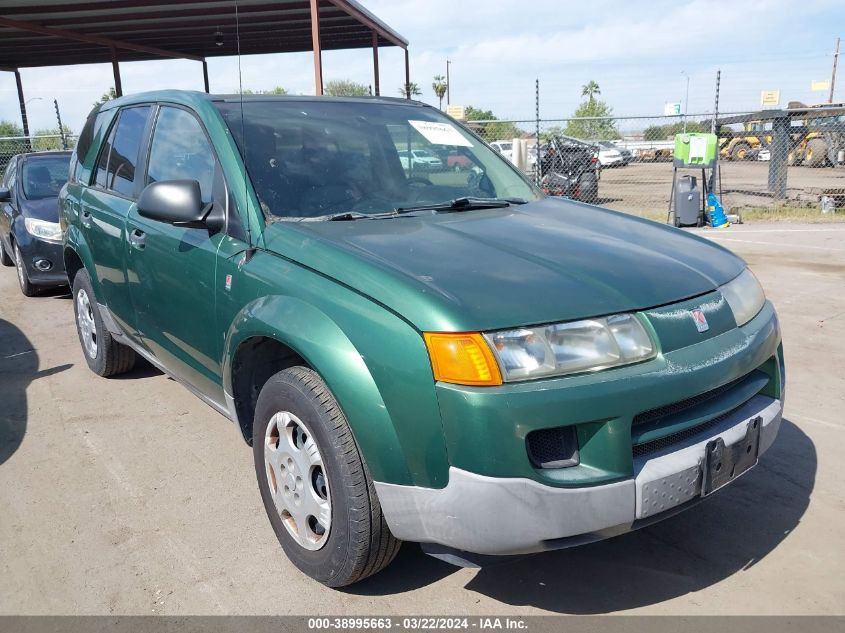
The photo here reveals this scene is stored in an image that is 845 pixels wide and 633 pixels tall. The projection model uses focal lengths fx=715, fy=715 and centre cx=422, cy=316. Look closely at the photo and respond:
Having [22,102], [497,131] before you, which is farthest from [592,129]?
[22,102]

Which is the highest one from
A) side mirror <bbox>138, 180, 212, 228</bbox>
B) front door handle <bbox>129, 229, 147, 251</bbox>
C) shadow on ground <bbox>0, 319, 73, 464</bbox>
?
side mirror <bbox>138, 180, 212, 228</bbox>

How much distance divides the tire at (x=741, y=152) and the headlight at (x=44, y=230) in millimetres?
27514

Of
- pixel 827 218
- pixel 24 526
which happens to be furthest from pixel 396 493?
pixel 827 218

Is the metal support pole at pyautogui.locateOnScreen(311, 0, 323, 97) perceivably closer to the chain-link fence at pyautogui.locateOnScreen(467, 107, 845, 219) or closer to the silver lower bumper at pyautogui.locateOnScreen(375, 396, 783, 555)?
the chain-link fence at pyautogui.locateOnScreen(467, 107, 845, 219)

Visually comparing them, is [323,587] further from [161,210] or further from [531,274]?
[161,210]

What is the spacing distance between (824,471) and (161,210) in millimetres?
3247

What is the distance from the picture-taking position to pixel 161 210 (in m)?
2.88

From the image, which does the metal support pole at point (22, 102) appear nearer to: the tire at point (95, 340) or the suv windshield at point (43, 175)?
the suv windshield at point (43, 175)

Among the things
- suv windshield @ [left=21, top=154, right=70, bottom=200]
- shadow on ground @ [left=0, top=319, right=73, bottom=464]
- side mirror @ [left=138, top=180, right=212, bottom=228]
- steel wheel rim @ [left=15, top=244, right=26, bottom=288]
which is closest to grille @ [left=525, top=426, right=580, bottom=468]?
side mirror @ [left=138, top=180, right=212, bottom=228]

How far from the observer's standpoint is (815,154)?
2541 cm

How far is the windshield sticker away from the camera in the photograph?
386cm

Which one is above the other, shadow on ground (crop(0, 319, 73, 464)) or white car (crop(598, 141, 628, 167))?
white car (crop(598, 141, 628, 167))

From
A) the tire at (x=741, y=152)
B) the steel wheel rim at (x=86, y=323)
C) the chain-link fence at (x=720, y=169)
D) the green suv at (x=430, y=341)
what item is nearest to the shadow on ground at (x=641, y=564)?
the green suv at (x=430, y=341)

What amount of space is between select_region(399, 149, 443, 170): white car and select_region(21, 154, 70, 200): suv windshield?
5.94m
